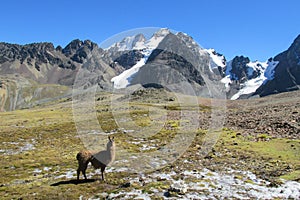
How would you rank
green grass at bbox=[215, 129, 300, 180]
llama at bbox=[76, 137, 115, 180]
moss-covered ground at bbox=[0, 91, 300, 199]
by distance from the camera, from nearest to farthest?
moss-covered ground at bbox=[0, 91, 300, 199] → llama at bbox=[76, 137, 115, 180] → green grass at bbox=[215, 129, 300, 180]

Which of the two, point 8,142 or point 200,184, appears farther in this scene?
point 8,142

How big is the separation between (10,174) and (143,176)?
35.6 ft

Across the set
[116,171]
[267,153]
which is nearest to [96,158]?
[116,171]

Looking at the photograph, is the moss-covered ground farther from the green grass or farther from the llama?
the llama

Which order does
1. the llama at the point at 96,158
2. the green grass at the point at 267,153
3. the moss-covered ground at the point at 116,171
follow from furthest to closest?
1. the green grass at the point at 267,153
2. the llama at the point at 96,158
3. the moss-covered ground at the point at 116,171

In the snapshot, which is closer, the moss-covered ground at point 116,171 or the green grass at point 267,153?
the moss-covered ground at point 116,171

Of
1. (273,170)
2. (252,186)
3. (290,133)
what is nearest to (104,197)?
(252,186)

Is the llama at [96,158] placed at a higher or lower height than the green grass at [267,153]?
higher

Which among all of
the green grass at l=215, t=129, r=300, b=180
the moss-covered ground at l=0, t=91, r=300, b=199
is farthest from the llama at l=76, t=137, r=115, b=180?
the green grass at l=215, t=129, r=300, b=180

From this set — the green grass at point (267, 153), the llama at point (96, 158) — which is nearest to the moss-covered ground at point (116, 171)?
the green grass at point (267, 153)

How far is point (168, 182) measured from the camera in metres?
19.8

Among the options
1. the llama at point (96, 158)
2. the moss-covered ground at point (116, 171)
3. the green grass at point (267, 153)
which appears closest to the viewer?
the moss-covered ground at point (116, 171)

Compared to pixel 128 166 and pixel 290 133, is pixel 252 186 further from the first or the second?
pixel 290 133

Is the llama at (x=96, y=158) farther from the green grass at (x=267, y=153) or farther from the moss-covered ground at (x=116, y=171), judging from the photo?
the green grass at (x=267, y=153)
